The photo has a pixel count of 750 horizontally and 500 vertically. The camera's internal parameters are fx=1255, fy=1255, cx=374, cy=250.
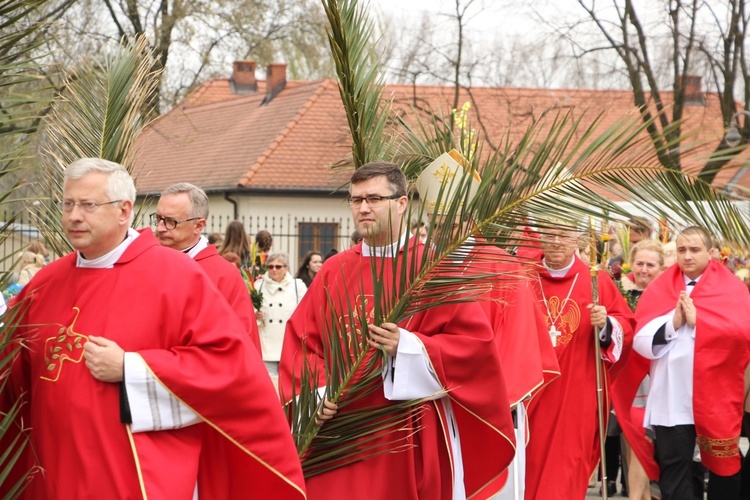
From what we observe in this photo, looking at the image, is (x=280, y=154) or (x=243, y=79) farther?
(x=243, y=79)

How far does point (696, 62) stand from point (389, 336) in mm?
19949

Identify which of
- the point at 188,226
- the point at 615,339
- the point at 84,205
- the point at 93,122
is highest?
the point at 93,122

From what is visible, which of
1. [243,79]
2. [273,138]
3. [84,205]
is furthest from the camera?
[243,79]

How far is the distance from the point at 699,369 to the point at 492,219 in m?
4.19

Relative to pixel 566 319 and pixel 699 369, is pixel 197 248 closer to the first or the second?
pixel 566 319

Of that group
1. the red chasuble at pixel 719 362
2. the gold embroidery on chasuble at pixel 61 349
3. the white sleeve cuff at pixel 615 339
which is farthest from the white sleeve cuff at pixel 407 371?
the red chasuble at pixel 719 362

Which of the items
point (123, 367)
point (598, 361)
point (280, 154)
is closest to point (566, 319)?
point (598, 361)

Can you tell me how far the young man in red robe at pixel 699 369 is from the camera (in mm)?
8445

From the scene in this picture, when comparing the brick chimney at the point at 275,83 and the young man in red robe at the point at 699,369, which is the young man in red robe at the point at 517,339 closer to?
the young man in red robe at the point at 699,369

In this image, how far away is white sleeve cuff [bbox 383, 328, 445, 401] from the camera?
16.7 feet

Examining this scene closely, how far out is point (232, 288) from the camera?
19.8 feet

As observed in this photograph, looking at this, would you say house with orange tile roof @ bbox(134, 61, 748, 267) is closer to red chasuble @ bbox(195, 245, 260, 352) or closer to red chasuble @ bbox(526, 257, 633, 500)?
red chasuble @ bbox(526, 257, 633, 500)

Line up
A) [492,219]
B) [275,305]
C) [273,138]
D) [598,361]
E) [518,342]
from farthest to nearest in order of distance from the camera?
[273,138]
[275,305]
[598,361]
[518,342]
[492,219]

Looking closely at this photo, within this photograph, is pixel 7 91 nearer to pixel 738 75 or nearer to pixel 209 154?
pixel 738 75
